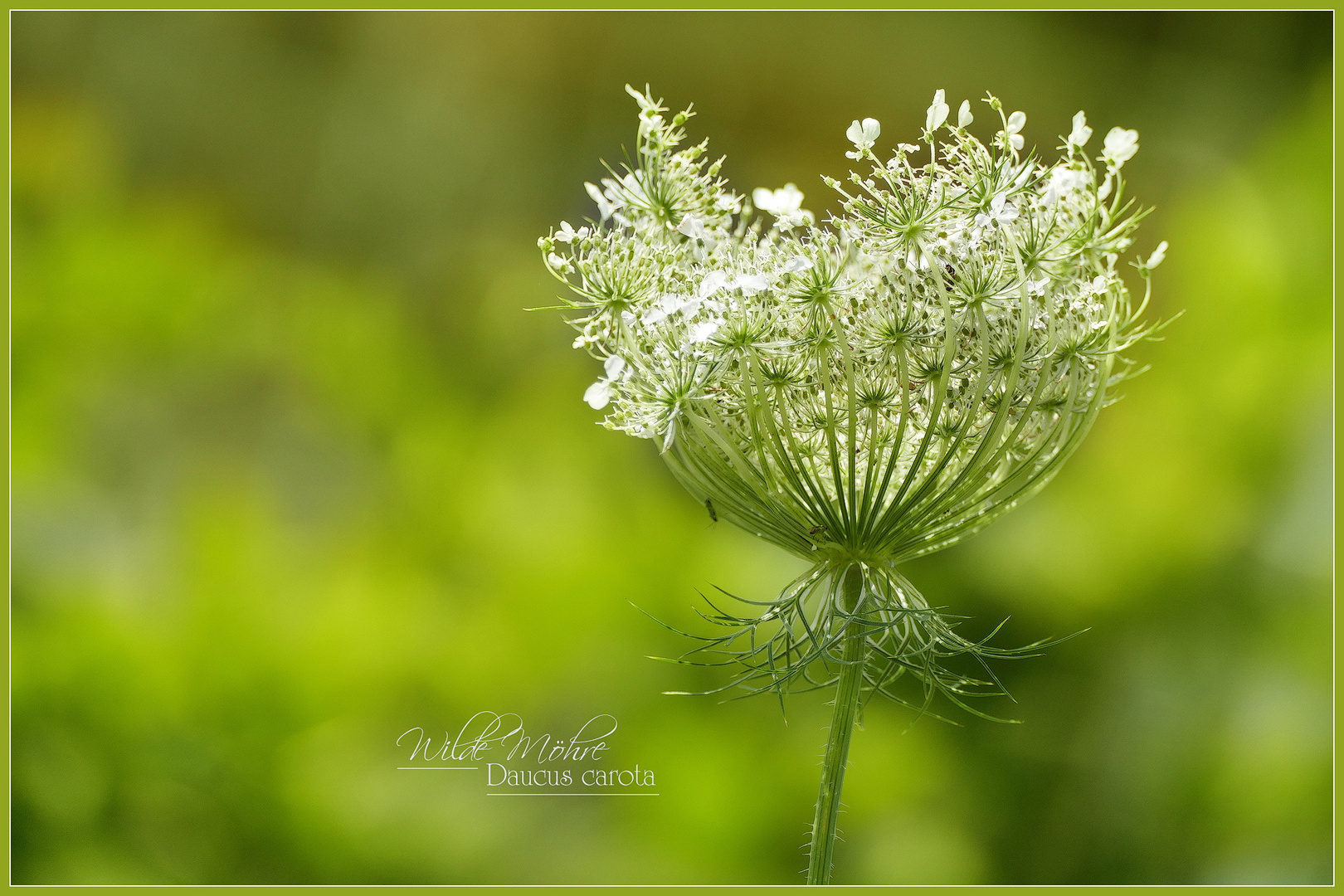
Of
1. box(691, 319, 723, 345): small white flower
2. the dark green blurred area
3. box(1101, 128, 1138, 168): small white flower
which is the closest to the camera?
box(691, 319, 723, 345): small white flower

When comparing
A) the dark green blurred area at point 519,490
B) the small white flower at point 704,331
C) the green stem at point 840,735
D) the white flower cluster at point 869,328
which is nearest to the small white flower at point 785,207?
the white flower cluster at point 869,328

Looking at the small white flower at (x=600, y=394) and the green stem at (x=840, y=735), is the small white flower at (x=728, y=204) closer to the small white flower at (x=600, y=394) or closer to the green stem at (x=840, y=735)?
the small white flower at (x=600, y=394)

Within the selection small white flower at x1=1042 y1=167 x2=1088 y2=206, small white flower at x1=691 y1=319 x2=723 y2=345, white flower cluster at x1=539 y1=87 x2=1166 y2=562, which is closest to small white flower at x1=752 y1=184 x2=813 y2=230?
white flower cluster at x1=539 y1=87 x2=1166 y2=562

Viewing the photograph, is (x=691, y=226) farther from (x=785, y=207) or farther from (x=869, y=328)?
(x=869, y=328)

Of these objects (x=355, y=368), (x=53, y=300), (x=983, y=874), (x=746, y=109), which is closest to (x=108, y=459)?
(x=53, y=300)

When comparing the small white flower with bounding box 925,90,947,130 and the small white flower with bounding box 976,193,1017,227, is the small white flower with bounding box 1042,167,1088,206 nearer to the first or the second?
the small white flower with bounding box 976,193,1017,227

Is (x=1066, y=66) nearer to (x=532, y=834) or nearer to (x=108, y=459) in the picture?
(x=532, y=834)

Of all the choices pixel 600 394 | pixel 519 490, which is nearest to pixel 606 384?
pixel 600 394
